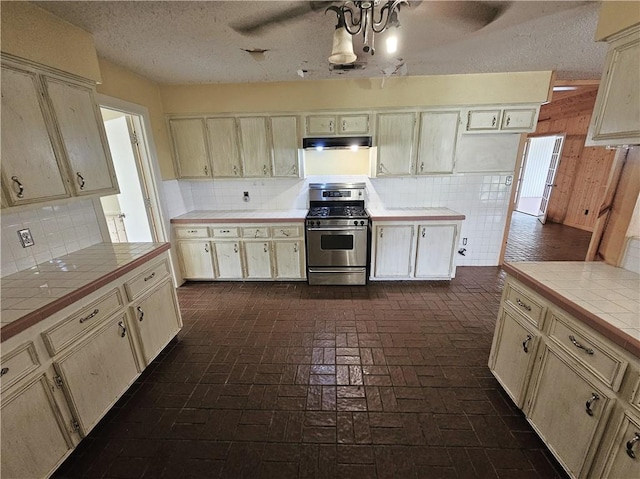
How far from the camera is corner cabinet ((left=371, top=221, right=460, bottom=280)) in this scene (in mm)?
3391

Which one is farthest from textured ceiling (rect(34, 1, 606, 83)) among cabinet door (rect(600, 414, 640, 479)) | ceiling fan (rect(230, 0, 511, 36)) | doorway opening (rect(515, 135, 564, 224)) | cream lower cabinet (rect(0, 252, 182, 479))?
doorway opening (rect(515, 135, 564, 224))

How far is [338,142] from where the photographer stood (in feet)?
10.9

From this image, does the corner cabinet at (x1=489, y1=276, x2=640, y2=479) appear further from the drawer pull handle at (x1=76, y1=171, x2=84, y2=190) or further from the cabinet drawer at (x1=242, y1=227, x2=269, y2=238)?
the drawer pull handle at (x1=76, y1=171, x2=84, y2=190)

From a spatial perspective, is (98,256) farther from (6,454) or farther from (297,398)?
(297,398)

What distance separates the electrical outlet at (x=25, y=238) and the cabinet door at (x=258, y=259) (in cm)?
196

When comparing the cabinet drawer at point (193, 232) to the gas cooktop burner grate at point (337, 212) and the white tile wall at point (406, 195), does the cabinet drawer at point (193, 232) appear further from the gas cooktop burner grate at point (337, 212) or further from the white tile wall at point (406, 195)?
the gas cooktop burner grate at point (337, 212)

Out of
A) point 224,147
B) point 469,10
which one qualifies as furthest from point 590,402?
point 224,147

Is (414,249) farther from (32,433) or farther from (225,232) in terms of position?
(32,433)

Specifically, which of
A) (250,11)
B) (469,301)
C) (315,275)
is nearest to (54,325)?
(250,11)

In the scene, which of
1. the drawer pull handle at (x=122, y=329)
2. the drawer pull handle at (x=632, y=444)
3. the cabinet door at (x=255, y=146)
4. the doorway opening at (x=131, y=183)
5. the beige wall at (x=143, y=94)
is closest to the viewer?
the drawer pull handle at (x=632, y=444)

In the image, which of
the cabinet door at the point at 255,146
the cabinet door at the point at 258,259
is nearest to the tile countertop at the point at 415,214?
the cabinet door at the point at 258,259

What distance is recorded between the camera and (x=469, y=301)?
10.2 feet

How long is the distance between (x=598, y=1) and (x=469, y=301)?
2632 mm

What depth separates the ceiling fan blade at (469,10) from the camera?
67.0 inches
